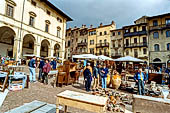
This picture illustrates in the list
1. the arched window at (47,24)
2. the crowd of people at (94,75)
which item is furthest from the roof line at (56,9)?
the crowd of people at (94,75)

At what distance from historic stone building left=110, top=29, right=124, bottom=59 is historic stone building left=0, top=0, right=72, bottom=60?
638 inches

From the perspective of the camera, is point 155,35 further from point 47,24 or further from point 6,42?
point 6,42

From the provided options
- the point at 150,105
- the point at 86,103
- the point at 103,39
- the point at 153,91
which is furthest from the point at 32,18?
the point at 103,39

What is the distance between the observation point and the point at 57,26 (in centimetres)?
2295

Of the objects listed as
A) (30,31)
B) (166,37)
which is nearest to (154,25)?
(166,37)

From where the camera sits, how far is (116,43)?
109 ft

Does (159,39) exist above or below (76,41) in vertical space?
below

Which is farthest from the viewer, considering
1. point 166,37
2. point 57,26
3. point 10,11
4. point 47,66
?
point 166,37

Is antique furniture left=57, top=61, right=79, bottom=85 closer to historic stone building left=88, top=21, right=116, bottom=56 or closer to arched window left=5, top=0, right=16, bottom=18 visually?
arched window left=5, top=0, right=16, bottom=18

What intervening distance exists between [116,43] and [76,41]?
636 inches

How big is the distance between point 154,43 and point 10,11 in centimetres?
3303

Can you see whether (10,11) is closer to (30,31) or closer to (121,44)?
(30,31)

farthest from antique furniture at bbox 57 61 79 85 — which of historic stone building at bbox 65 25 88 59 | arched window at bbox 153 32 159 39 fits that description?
historic stone building at bbox 65 25 88 59

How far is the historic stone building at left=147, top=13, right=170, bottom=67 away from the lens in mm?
26031
